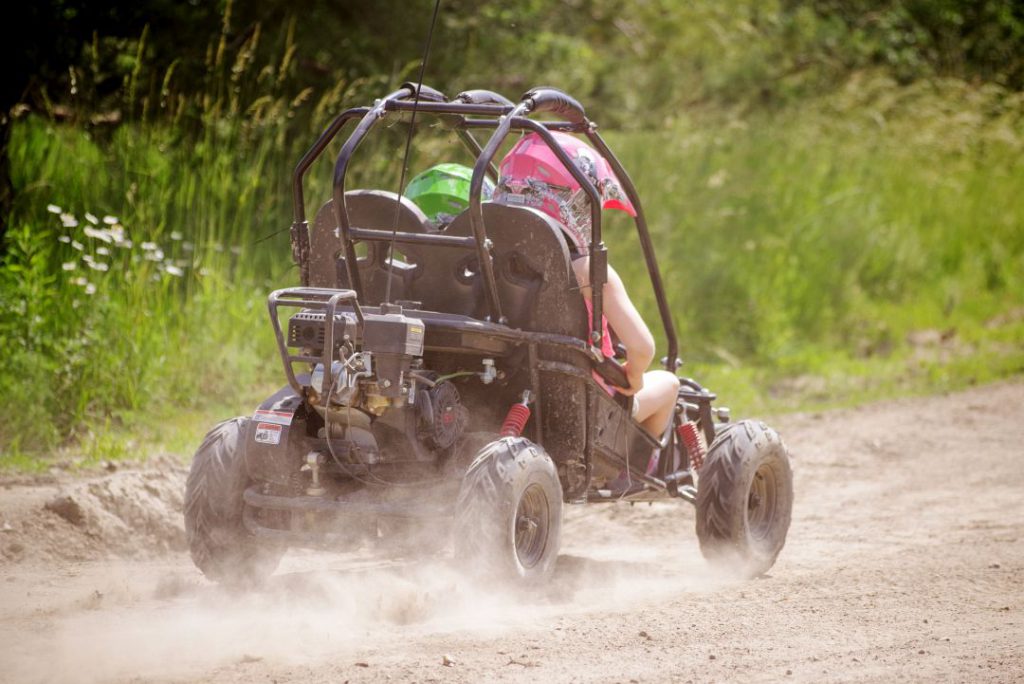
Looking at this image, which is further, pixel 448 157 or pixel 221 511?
pixel 448 157

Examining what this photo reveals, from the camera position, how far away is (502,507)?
15.7 feet

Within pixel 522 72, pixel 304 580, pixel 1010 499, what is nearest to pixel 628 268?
pixel 522 72

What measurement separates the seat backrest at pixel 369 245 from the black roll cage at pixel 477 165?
0.19 ft

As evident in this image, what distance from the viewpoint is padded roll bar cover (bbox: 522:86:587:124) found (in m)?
5.36

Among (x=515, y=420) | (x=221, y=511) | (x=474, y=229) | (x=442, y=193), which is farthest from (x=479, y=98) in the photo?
(x=221, y=511)

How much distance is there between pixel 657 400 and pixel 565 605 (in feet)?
3.86

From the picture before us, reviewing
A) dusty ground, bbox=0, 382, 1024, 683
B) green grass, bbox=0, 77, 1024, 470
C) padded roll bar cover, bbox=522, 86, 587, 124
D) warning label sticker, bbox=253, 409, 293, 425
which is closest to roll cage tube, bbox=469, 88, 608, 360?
padded roll bar cover, bbox=522, 86, 587, 124

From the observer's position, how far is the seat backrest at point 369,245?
550 centimetres

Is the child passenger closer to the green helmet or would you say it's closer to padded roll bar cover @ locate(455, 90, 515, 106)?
padded roll bar cover @ locate(455, 90, 515, 106)

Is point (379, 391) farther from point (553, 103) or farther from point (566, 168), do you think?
point (553, 103)

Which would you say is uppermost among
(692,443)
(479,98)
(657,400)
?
(479,98)

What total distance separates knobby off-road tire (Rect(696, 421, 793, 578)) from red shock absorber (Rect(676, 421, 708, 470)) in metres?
0.18

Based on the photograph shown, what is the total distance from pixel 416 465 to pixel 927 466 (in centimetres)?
459

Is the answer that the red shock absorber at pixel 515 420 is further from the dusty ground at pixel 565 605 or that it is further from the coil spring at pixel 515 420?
the dusty ground at pixel 565 605
